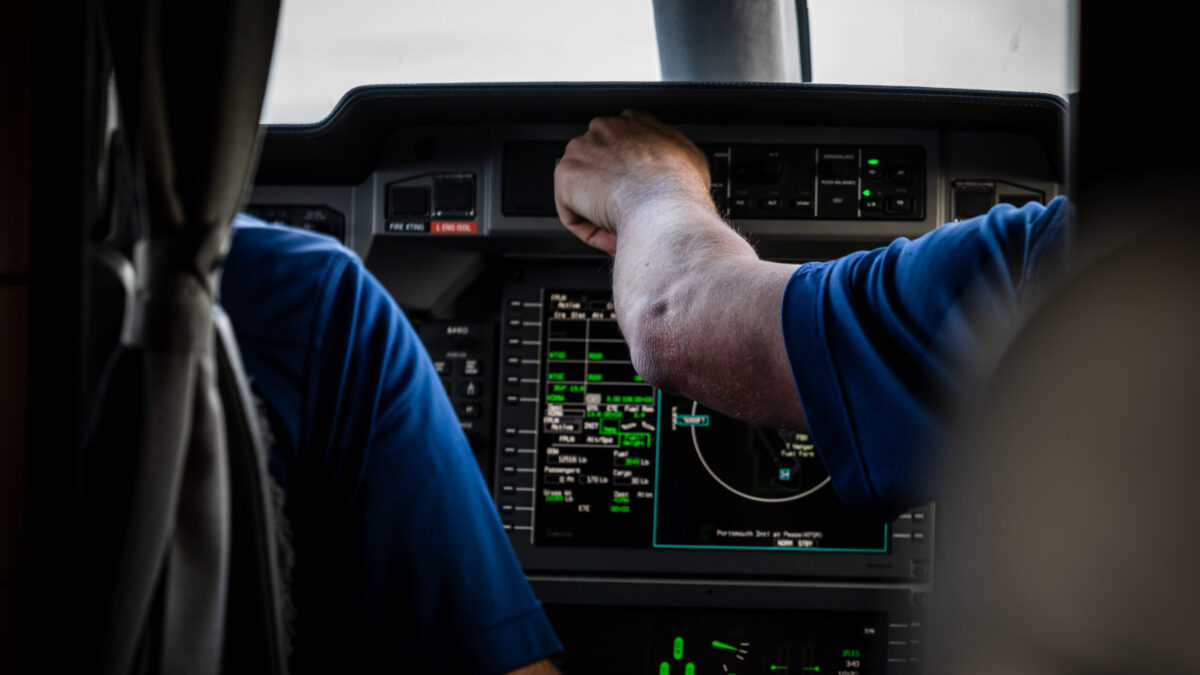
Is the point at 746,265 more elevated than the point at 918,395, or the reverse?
the point at 746,265

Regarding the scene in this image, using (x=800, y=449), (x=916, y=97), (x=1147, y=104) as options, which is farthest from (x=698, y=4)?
(x=1147, y=104)

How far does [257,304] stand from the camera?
80 centimetres

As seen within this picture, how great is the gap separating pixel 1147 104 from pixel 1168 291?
59 mm

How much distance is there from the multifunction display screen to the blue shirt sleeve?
0.53 m

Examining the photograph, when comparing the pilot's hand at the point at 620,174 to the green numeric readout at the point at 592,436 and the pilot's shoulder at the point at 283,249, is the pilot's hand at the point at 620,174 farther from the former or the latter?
the pilot's shoulder at the point at 283,249

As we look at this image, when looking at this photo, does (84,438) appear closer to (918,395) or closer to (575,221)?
(918,395)

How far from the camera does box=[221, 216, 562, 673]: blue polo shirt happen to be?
2.59ft

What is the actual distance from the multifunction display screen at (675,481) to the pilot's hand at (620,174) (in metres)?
0.21

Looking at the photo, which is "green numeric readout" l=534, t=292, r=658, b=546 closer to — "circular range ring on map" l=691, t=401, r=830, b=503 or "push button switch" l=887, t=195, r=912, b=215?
"circular range ring on map" l=691, t=401, r=830, b=503

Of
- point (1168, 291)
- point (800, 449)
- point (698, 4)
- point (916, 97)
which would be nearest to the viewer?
point (1168, 291)

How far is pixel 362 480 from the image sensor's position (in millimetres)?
812

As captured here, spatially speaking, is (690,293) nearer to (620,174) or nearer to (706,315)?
(706,315)

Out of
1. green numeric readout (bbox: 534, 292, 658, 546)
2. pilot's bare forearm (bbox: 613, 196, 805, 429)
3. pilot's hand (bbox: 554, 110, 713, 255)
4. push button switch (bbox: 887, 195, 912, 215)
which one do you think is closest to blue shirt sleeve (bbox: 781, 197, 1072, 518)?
pilot's bare forearm (bbox: 613, 196, 805, 429)

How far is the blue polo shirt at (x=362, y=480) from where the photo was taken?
79 centimetres
